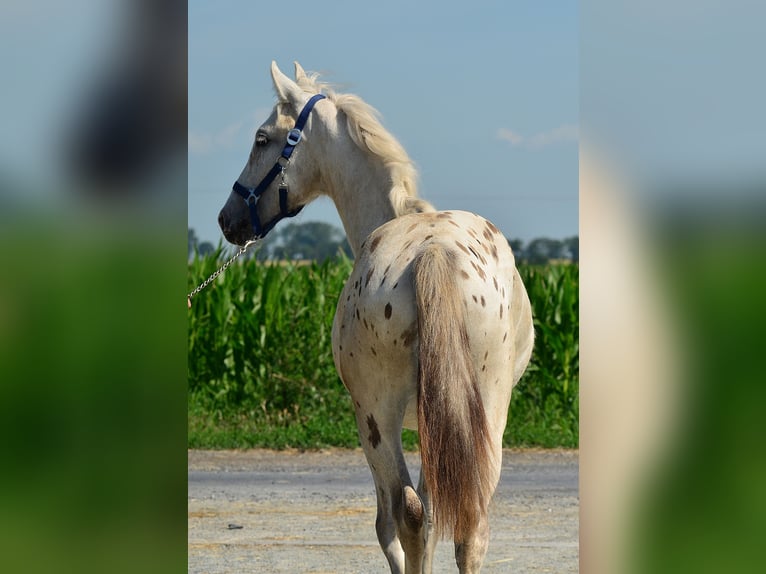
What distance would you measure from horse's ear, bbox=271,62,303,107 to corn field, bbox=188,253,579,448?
4556mm

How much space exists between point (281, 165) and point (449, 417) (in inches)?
74.0

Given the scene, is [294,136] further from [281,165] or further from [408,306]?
[408,306]

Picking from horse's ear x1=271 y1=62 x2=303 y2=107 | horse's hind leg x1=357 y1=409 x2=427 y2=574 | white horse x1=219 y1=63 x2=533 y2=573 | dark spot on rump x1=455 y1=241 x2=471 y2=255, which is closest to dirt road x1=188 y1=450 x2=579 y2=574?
horse's hind leg x1=357 y1=409 x2=427 y2=574

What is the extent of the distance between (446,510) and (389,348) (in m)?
0.59

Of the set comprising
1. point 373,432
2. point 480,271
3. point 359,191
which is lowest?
point 373,432

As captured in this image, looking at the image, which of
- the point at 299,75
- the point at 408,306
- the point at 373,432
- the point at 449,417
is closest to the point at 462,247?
the point at 408,306

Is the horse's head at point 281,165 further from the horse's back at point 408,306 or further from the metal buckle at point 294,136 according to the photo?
the horse's back at point 408,306

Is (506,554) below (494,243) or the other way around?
below

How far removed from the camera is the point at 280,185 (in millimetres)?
4387
